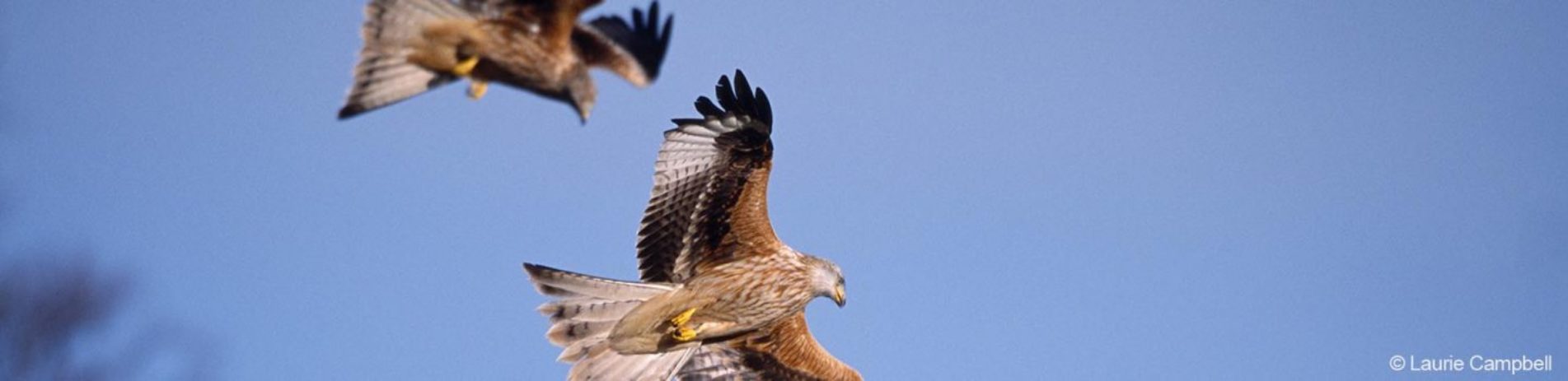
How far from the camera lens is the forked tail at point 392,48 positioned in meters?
3.33

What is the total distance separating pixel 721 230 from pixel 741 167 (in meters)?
0.28

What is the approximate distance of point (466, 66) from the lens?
3312mm

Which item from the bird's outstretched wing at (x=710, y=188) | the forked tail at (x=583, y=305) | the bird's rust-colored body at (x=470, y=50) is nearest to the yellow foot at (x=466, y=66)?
the bird's rust-colored body at (x=470, y=50)

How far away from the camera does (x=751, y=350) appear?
22.1 ft

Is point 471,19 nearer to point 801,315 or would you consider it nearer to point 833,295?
point 833,295

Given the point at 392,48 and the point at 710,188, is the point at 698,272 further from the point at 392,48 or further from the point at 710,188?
the point at 392,48

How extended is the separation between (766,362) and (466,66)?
3.59 metres

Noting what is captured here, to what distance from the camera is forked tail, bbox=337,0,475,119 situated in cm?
333

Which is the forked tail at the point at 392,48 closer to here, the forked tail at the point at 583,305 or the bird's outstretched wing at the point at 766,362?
the forked tail at the point at 583,305

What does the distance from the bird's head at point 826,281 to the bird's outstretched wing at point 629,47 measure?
238cm

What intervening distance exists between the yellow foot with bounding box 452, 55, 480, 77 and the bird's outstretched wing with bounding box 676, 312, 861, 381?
11.4ft

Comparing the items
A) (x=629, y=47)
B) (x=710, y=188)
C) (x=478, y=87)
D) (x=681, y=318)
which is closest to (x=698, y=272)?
(x=681, y=318)

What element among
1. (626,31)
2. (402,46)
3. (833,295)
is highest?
(833,295)

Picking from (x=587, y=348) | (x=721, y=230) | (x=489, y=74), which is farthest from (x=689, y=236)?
(x=489, y=74)
